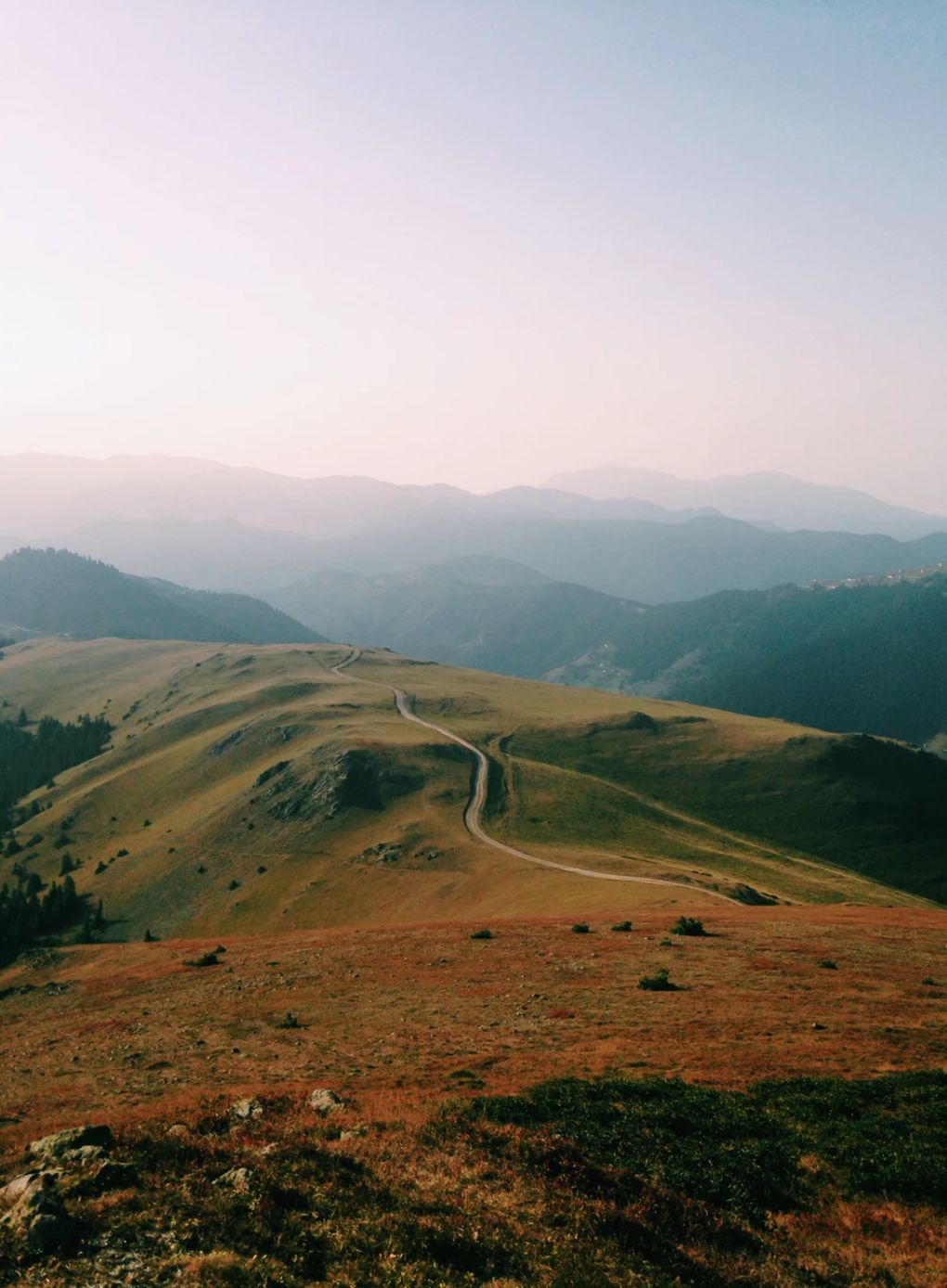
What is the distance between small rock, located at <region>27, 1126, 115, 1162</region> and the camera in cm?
1977

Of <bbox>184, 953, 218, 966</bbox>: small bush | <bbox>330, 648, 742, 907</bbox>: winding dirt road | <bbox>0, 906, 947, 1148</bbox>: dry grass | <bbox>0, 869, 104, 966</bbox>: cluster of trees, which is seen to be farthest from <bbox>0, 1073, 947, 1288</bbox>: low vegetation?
<bbox>0, 869, 104, 966</bbox>: cluster of trees

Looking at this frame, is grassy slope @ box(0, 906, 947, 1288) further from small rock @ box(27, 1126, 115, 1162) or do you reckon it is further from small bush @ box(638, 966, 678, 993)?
small bush @ box(638, 966, 678, 993)

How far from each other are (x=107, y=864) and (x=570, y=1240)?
425 ft

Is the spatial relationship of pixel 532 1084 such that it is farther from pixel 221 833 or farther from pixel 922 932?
pixel 221 833

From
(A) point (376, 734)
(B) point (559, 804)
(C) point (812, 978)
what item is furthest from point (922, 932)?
(A) point (376, 734)

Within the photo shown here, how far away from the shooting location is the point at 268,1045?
113ft

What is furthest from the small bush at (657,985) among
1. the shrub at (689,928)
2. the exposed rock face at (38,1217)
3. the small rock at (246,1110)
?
the exposed rock face at (38,1217)

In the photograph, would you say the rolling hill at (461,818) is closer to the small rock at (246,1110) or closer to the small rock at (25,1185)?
the small rock at (246,1110)

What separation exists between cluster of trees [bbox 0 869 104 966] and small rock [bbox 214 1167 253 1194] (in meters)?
93.0

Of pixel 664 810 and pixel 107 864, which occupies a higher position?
pixel 664 810

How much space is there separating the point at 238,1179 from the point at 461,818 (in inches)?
3799

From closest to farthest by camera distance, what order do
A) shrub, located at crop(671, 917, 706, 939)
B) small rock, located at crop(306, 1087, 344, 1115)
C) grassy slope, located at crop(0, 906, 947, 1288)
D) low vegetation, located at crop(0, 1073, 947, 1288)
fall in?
low vegetation, located at crop(0, 1073, 947, 1288)
grassy slope, located at crop(0, 906, 947, 1288)
small rock, located at crop(306, 1087, 344, 1115)
shrub, located at crop(671, 917, 706, 939)

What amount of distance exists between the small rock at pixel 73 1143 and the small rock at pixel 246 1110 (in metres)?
3.79

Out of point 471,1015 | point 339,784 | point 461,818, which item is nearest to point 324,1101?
point 471,1015
